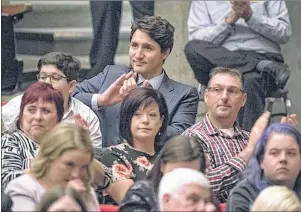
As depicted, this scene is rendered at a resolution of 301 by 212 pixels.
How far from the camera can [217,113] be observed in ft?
14.4

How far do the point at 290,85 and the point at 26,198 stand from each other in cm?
Result: 307

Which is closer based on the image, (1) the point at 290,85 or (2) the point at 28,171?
(2) the point at 28,171

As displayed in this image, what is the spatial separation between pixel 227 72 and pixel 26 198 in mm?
1160

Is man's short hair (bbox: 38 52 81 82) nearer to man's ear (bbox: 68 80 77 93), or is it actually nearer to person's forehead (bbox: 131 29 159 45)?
man's ear (bbox: 68 80 77 93)

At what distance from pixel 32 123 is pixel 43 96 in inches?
4.1

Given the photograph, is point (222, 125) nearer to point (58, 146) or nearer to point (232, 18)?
point (58, 146)

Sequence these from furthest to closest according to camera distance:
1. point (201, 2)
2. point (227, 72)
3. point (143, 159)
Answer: point (201, 2) → point (227, 72) → point (143, 159)

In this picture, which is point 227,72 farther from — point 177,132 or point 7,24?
point 7,24

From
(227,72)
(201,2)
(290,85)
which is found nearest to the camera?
(227,72)

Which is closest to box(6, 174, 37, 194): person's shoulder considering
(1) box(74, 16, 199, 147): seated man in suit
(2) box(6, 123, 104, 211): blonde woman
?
(2) box(6, 123, 104, 211): blonde woman

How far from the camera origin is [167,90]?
15.4 feet

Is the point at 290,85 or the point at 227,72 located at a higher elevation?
the point at 227,72

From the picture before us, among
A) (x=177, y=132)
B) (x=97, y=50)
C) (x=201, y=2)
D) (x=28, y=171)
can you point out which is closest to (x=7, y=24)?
(x=97, y=50)

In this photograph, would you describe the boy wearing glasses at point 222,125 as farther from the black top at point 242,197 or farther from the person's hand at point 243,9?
the person's hand at point 243,9
